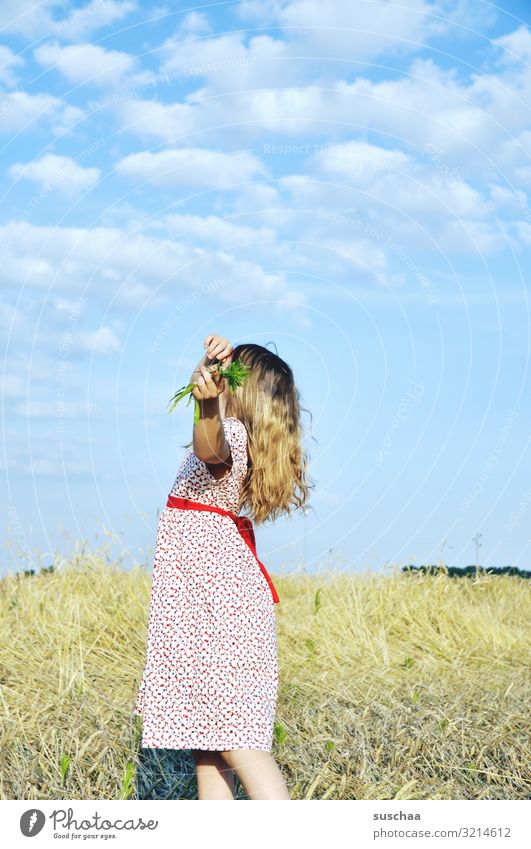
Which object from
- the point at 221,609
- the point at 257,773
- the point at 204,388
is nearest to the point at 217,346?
the point at 204,388

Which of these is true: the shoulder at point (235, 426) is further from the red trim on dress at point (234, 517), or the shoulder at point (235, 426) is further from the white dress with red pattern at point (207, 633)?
the red trim on dress at point (234, 517)

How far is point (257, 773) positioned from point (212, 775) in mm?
263

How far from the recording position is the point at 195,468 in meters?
3.29

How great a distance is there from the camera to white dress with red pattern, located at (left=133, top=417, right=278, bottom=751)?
3.18m

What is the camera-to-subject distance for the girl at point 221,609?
3.16 metres

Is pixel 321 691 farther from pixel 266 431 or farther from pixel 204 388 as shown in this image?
pixel 204 388

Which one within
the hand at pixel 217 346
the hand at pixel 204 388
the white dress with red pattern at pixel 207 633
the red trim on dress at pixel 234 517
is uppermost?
the hand at pixel 217 346

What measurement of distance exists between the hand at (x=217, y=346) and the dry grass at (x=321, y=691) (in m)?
1.76

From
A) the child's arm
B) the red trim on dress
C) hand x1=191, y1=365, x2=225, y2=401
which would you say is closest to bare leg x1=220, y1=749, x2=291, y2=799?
the red trim on dress

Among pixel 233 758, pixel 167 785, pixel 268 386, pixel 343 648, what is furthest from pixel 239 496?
pixel 343 648

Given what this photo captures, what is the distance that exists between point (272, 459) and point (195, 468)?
0.30m

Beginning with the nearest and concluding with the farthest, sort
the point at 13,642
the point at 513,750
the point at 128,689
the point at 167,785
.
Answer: the point at 167,785
the point at 513,750
the point at 128,689
the point at 13,642

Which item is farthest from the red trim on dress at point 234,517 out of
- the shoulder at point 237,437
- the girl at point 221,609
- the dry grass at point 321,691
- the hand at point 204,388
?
the dry grass at point 321,691
